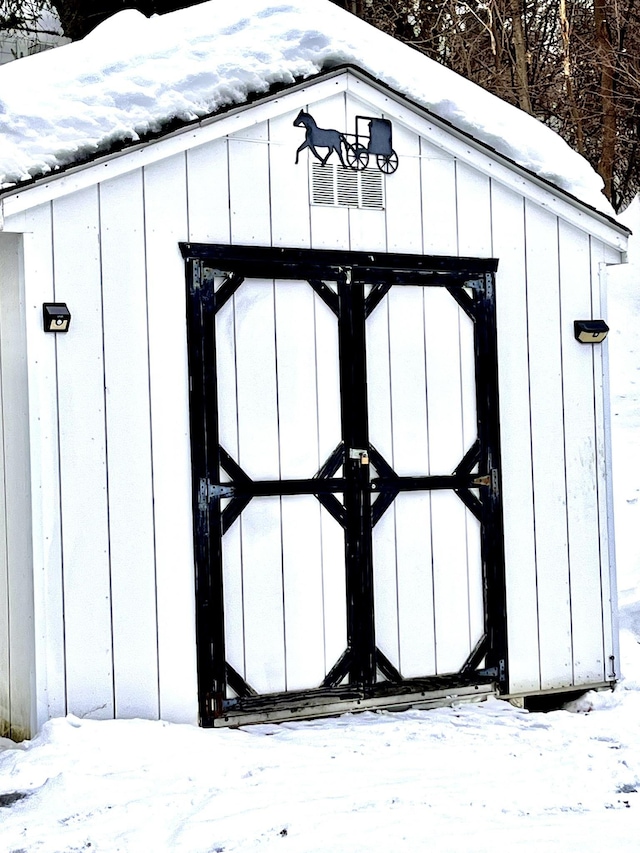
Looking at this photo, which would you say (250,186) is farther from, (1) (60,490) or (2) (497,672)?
(2) (497,672)

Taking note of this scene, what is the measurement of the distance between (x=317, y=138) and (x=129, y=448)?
1.85 m

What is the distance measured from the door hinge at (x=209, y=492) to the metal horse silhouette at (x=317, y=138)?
5.56ft

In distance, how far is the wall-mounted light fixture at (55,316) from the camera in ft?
16.1

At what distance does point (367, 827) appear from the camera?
391 cm

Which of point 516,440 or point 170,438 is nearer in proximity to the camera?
point 170,438

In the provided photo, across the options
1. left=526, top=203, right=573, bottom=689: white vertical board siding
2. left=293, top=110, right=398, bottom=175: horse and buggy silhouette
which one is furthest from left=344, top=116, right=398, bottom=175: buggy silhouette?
left=526, top=203, right=573, bottom=689: white vertical board siding

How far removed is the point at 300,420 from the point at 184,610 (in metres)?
1.09

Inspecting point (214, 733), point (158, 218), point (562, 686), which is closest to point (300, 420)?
point (158, 218)

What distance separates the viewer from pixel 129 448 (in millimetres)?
5148

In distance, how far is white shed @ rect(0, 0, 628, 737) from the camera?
504 centimetres

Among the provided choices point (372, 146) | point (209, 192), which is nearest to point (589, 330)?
point (372, 146)

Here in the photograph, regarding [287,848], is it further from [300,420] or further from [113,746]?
[300,420]

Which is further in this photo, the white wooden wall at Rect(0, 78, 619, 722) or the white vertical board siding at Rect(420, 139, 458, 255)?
the white vertical board siding at Rect(420, 139, 458, 255)

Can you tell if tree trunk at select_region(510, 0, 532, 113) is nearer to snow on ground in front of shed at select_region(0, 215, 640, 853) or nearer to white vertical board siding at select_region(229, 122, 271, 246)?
white vertical board siding at select_region(229, 122, 271, 246)
